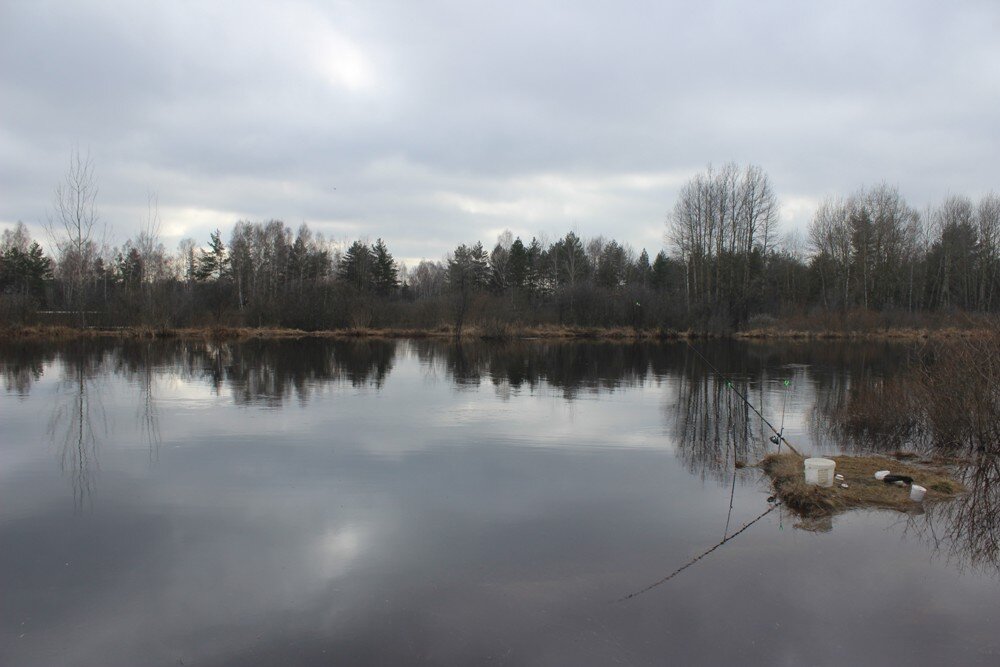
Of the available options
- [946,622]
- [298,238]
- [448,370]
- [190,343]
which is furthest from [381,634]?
[298,238]

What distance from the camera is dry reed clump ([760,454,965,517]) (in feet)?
26.1

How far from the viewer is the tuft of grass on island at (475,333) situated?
125 feet

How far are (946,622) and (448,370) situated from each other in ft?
63.8

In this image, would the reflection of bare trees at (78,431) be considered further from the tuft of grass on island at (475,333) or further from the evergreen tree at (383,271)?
the evergreen tree at (383,271)

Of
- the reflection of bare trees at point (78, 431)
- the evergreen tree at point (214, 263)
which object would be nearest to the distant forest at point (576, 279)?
the evergreen tree at point (214, 263)

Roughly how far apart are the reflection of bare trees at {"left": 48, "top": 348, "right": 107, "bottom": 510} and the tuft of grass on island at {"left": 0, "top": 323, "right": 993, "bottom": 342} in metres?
20.5

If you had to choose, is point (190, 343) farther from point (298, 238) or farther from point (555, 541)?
point (298, 238)

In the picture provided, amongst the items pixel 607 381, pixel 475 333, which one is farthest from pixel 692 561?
pixel 475 333

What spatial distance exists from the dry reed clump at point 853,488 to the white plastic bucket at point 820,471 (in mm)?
92

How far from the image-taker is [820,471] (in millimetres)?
8305

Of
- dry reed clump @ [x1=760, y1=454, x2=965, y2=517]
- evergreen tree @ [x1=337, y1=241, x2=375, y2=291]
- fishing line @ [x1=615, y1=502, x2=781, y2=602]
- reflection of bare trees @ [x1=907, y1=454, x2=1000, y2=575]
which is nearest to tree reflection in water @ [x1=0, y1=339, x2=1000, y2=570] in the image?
reflection of bare trees @ [x1=907, y1=454, x2=1000, y2=575]

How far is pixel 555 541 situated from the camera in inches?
263

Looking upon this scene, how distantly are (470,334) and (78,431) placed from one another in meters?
34.0

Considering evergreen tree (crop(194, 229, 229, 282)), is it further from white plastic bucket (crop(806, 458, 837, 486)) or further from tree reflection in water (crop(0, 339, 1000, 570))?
white plastic bucket (crop(806, 458, 837, 486))
